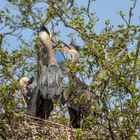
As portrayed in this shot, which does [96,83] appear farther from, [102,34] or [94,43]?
[102,34]

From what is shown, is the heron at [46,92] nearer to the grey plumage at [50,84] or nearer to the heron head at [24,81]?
the grey plumage at [50,84]

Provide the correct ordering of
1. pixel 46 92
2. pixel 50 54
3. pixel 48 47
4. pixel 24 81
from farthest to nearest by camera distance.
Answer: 1. pixel 48 47
2. pixel 50 54
3. pixel 24 81
4. pixel 46 92

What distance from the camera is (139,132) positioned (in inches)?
212

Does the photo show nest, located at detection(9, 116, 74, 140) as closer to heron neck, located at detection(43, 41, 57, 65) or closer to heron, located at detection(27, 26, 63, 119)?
heron, located at detection(27, 26, 63, 119)

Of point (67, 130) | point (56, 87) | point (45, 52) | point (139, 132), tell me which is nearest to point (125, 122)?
point (139, 132)

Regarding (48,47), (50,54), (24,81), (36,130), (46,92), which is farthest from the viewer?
(48,47)

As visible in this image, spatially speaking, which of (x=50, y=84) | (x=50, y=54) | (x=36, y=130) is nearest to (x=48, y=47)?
(x=50, y=54)

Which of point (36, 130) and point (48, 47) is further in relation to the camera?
point (48, 47)

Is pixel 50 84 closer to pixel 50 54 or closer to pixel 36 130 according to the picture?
pixel 50 54

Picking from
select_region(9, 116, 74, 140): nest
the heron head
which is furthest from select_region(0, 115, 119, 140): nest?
the heron head

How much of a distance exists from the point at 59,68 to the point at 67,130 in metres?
2.67

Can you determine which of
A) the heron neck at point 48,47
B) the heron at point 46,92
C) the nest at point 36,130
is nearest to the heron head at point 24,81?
the heron at point 46,92

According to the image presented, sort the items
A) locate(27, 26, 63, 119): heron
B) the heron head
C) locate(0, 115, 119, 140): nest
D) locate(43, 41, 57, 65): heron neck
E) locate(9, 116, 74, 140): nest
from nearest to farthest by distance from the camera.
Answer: locate(0, 115, 119, 140): nest < locate(9, 116, 74, 140): nest < locate(27, 26, 63, 119): heron < the heron head < locate(43, 41, 57, 65): heron neck

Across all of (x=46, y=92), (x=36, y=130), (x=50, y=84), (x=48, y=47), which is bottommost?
(x=36, y=130)
